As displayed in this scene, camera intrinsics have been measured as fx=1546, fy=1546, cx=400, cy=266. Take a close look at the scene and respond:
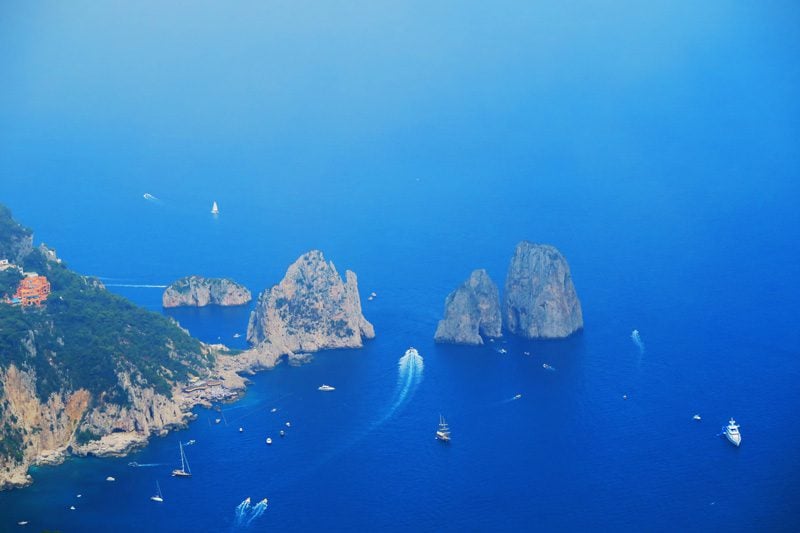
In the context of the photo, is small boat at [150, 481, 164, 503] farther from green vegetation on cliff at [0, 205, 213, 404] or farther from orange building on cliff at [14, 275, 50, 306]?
orange building on cliff at [14, 275, 50, 306]

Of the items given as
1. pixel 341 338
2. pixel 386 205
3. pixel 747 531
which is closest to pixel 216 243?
pixel 386 205

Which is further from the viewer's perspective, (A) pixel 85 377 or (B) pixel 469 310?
(B) pixel 469 310

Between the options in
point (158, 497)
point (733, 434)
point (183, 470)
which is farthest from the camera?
point (733, 434)

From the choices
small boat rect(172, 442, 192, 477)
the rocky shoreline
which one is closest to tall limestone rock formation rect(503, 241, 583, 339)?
the rocky shoreline

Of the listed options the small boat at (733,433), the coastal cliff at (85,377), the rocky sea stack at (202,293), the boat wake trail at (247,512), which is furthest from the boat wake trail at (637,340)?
the boat wake trail at (247,512)

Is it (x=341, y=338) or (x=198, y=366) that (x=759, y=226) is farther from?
(x=198, y=366)

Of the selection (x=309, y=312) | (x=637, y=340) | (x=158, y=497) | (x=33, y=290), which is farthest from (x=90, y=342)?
(x=637, y=340)

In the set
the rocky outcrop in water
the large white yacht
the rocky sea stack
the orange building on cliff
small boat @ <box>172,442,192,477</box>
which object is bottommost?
the large white yacht

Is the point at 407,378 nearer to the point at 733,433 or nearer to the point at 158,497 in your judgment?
the point at 158,497
